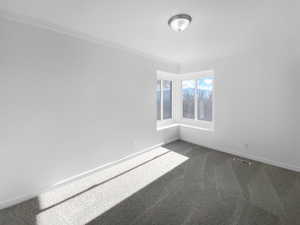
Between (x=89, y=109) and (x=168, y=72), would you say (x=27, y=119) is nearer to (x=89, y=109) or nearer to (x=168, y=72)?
(x=89, y=109)

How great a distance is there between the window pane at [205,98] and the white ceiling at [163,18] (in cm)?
139

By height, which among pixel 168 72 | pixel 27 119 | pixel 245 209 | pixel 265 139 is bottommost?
pixel 245 209

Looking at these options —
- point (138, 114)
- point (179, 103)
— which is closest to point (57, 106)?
point (138, 114)

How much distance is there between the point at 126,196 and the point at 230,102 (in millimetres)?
2968

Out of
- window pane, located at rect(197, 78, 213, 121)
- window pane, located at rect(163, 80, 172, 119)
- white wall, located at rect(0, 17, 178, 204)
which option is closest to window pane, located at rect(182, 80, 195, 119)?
window pane, located at rect(197, 78, 213, 121)

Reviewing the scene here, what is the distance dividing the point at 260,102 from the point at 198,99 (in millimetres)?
1635

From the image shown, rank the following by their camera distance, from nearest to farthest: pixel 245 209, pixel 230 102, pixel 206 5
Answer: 1. pixel 206 5
2. pixel 245 209
3. pixel 230 102

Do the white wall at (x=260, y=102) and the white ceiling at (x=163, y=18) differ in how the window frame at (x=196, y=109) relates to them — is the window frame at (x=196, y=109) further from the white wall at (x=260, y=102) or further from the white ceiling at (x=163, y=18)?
the white ceiling at (x=163, y=18)

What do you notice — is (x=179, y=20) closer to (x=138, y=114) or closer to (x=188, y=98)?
(x=138, y=114)

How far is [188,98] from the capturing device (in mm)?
4688

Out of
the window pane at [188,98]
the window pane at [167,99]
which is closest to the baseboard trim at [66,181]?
the window pane at [167,99]

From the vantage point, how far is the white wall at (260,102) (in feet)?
8.71

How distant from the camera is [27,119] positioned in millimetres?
2002

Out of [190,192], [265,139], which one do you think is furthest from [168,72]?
[190,192]
